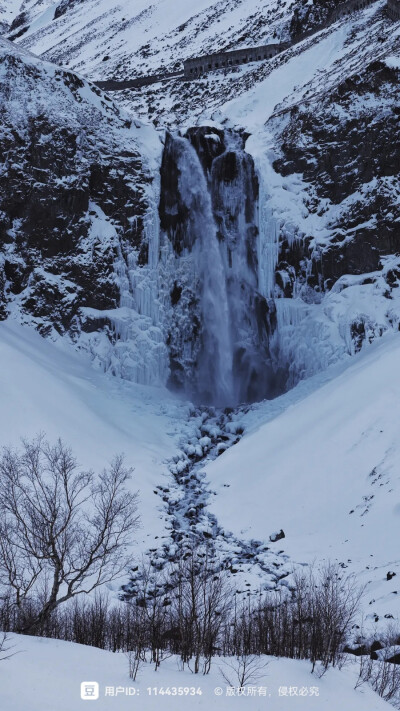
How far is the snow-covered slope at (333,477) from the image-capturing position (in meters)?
23.8

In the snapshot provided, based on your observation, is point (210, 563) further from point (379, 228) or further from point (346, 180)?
point (346, 180)

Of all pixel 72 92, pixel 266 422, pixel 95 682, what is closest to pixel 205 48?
pixel 72 92

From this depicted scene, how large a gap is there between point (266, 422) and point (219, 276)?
11931mm

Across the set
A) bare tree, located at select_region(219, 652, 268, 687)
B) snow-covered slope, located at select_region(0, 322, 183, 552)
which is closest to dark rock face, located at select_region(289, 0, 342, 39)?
snow-covered slope, located at select_region(0, 322, 183, 552)

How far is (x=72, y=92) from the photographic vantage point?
4647cm

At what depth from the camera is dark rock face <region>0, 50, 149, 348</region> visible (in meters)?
41.9

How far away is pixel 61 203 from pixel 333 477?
25.1 metres

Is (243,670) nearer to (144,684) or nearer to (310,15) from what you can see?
(144,684)

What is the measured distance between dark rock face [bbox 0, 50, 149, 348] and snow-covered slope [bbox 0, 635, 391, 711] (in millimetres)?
28818

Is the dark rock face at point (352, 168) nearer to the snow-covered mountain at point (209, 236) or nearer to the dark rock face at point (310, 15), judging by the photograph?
the snow-covered mountain at point (209, 236)

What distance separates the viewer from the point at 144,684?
1352cm

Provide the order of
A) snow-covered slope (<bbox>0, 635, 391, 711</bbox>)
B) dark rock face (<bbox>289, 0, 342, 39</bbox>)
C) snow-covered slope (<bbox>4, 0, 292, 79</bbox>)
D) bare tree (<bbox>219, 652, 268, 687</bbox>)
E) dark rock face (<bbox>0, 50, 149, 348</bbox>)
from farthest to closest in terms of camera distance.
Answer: snow-covered slope (<bbox>4, 0, 292, 79</bbox>), dark rock face (<bbox>289, 0, 342, 39</bbox>), dark rock face (<bbox>0, 50, 149, 348</bbox>), bare tree (<bbox>219, 652, 268, 687</bbox>), snow-covered slope (<bbox>0, 635, 391, 711</bbox>)

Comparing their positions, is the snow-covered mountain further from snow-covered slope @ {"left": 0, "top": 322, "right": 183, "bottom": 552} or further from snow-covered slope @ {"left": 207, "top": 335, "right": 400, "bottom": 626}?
snow-covered slope @ {"left": 207, "top": 335, "right": 400, "bottom": 626}

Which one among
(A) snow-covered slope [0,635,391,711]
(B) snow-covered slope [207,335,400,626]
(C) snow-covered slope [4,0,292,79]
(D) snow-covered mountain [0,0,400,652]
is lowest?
(A) snow-covered slope [0,635,391,711]
